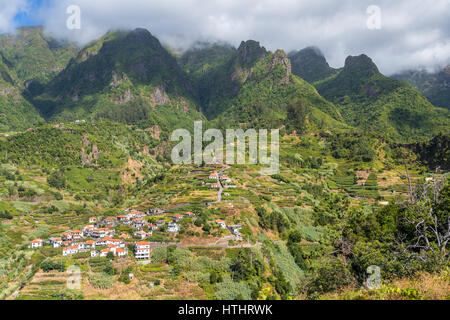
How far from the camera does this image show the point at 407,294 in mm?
9984

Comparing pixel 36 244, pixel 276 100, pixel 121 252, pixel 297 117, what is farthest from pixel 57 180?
pixel 276 100

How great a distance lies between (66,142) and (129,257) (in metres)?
87.9

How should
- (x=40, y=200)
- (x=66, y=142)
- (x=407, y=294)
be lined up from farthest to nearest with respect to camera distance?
(x=66, y=142) < (x=40, y=200) < (x=407, y=294)

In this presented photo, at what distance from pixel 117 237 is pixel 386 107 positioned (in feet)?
468

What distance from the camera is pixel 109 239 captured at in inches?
1746

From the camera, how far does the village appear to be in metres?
39.2

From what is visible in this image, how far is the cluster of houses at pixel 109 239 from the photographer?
39.2 meters

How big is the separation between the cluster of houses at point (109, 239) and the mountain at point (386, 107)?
311ft

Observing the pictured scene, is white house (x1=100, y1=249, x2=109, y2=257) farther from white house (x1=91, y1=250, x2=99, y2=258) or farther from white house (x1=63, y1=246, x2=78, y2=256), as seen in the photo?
white house (x1=63, y1=246, x2=78, y2=256)

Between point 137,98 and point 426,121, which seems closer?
point 426,121

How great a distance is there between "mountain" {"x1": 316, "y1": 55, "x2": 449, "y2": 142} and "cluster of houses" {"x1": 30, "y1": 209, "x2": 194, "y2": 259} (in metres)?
94.9

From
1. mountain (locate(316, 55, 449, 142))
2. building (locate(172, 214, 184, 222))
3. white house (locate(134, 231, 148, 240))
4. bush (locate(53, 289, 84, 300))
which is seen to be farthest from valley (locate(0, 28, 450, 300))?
mountain (locate(316, 55, 449, 142))
